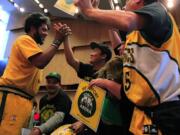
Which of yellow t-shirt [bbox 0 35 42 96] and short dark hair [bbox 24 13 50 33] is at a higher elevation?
short dark hair [bbox 24 13 50 33]

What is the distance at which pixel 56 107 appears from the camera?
294 centimetres

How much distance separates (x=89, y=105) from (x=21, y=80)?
0.62 meters

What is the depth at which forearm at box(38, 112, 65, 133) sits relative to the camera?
2.61 m

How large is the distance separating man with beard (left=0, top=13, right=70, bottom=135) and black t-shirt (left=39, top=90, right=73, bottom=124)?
2.77 feet

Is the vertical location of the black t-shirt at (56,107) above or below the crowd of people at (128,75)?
below

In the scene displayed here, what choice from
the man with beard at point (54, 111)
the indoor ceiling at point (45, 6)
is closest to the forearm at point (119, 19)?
the man with beard at point (54, 111)

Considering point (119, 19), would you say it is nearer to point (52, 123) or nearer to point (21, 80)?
point (21, 80)

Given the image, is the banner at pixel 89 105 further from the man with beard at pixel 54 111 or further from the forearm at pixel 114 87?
the man with beard at pixel 54 111

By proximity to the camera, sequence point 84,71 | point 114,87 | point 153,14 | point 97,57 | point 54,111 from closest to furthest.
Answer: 1. point 153,14
2. point 114,87
3. point 84,71
4. point 97,57
5. point 54,111

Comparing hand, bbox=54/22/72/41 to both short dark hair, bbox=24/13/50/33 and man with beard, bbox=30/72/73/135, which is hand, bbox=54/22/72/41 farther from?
man with beard, bbox=30/72/73/135

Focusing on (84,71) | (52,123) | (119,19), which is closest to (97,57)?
(84,71)

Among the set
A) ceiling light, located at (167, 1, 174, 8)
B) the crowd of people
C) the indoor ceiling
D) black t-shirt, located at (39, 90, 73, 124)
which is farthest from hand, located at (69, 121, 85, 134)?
the indoor ceiling

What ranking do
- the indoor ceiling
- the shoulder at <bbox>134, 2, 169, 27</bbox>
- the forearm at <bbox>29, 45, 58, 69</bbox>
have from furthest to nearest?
the indoor ceiling → the forearm at <bbox>29, 45, 58, 69</bbox> → the shoulder at <bbox>134, 2, 169, 27</bbox>

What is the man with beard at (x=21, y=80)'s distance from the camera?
1969 millimetres
